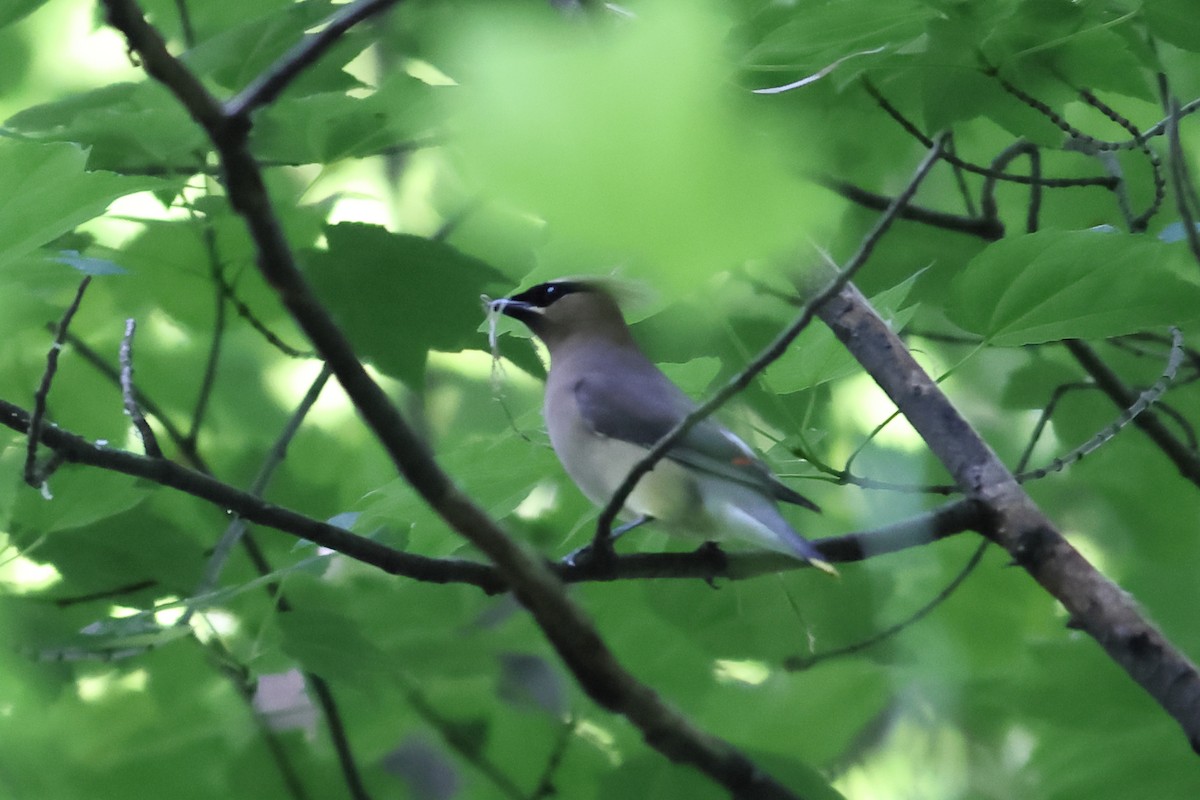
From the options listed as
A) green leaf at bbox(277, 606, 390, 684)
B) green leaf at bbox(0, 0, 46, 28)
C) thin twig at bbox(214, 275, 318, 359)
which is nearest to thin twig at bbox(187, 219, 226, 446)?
thin twig at bbox(214, 275, 318, 359)

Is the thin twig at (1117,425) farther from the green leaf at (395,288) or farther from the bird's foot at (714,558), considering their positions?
the green leaf at (395,288)

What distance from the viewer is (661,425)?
1.68m

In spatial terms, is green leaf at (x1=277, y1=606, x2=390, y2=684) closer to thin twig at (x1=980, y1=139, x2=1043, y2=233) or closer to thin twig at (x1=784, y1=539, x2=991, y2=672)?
thin twig at (x1=784, y1=539, x2=991, y2=672)

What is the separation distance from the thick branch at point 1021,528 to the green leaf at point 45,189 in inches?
29.5

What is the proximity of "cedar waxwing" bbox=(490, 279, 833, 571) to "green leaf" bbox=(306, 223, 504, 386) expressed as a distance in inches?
2.5

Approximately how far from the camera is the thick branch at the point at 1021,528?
1.08 meters

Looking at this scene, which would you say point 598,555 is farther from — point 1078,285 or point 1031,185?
point 1031,185

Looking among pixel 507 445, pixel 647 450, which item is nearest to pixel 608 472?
pixel 647 450

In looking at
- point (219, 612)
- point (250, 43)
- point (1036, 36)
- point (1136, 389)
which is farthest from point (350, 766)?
point (1136, 389)

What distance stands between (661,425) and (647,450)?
6 cm

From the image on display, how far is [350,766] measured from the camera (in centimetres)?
134

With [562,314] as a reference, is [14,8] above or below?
above

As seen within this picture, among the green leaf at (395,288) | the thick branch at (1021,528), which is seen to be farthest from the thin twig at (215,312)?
the thick branch at (1021,528)

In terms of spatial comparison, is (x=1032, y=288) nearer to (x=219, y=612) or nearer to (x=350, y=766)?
(x=350, y=766)
